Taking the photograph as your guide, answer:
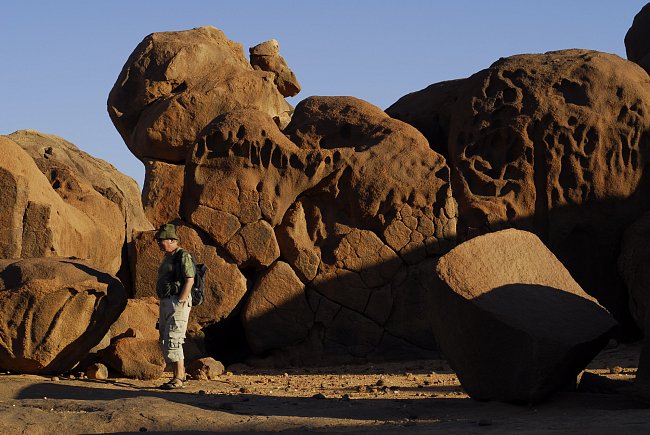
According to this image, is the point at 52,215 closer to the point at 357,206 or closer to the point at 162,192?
the point at 162,192

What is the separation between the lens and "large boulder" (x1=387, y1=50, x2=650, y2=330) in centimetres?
1166

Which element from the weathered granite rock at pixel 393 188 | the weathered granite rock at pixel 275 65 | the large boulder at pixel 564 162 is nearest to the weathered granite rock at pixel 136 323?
the weathered granite rock at pixel 393 188

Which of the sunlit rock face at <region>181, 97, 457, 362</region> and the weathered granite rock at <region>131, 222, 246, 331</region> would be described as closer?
the weathered granite rock at <region>131, 222, 246, 331</region>

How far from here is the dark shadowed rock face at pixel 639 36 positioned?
16.0 m

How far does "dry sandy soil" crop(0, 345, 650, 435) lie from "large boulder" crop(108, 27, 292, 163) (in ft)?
14.9

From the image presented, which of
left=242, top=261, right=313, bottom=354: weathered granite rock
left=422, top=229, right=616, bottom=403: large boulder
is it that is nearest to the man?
Result: left=422, top=229, right=616, bottom=403: large boulder

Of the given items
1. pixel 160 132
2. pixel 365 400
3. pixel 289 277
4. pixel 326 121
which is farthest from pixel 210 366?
pixel 160 132

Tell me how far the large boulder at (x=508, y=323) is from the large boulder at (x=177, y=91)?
6.27m

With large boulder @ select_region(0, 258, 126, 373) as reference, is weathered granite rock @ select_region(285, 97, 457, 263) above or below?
above

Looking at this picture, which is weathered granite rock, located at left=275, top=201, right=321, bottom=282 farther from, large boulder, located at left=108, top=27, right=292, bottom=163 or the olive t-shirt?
the olive t-shirt

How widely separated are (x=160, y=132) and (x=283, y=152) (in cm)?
229

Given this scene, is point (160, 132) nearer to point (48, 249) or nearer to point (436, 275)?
point (48, 249)

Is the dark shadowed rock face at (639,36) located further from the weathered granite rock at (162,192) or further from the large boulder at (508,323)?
the large boulder at (508,323)

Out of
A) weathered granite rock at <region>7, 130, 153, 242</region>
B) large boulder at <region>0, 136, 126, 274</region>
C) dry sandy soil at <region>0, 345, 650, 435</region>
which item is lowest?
dry sandy soil at <region>0, 345, 650, 435</region>
